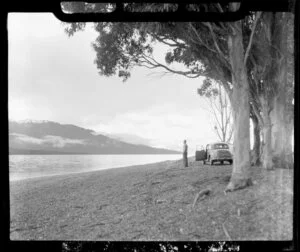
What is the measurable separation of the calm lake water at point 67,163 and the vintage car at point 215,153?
159 centimetres

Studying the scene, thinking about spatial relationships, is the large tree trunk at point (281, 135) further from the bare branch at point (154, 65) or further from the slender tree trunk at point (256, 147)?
the bare branch at point (154, 65)

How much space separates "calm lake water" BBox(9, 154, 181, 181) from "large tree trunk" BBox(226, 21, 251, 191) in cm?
347

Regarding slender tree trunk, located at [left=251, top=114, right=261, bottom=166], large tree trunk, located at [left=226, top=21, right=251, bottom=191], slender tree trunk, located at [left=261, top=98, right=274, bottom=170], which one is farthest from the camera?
slender tree trunk, located at [left=251, top=114, right=261, bottom=166]

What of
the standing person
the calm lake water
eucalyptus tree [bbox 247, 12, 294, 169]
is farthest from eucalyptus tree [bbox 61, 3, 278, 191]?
the calm lake water

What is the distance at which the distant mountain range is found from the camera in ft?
28.2

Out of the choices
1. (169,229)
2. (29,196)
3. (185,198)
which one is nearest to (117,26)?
(185,198)

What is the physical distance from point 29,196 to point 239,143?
5.82 meters

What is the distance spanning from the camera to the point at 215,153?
692 cm

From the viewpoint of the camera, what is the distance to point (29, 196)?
833 cm

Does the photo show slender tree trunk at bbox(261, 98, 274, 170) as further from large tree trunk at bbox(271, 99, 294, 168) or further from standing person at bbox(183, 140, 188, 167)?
standing person at bbox(183, 140, 188, 167)

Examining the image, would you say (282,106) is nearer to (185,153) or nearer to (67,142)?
(185,153)

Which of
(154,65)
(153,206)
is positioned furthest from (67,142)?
(154,65)

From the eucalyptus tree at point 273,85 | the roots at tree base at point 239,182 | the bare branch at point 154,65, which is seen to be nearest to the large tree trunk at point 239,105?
the roots at tree base at point 239,182
